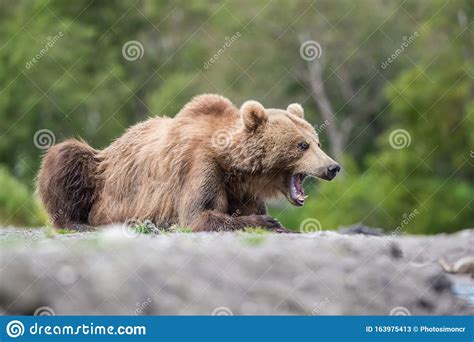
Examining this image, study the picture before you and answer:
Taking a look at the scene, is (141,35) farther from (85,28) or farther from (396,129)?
(396,129)

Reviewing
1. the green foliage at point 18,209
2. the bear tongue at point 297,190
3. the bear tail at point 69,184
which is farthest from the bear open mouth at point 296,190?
the green foliage at point 18,209

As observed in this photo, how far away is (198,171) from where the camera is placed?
10.5 meters

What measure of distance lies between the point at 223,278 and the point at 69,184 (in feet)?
14.4

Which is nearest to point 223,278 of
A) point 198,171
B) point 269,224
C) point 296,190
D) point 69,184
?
point 269,224

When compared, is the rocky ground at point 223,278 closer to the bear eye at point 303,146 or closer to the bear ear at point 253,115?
the bear eye at point 303,146

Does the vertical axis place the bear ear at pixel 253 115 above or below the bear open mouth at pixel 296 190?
above

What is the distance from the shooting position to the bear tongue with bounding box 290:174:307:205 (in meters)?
10.8

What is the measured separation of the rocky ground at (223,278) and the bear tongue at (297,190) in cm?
178

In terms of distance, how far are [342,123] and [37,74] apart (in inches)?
437

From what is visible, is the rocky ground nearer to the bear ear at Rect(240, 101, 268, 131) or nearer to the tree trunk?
the bear ear at Rect(240, 101, 268, 131)

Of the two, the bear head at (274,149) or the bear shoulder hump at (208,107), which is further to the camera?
the bear shoulder hump at (208,107)

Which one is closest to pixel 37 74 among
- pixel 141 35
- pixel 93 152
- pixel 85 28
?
pixel 85 28

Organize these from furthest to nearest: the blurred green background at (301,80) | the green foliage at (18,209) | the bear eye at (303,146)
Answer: the blurred green background at (301,80)
the green foliage at (18,209)
the bear eye at (303,146)

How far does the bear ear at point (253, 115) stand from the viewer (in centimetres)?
1048
